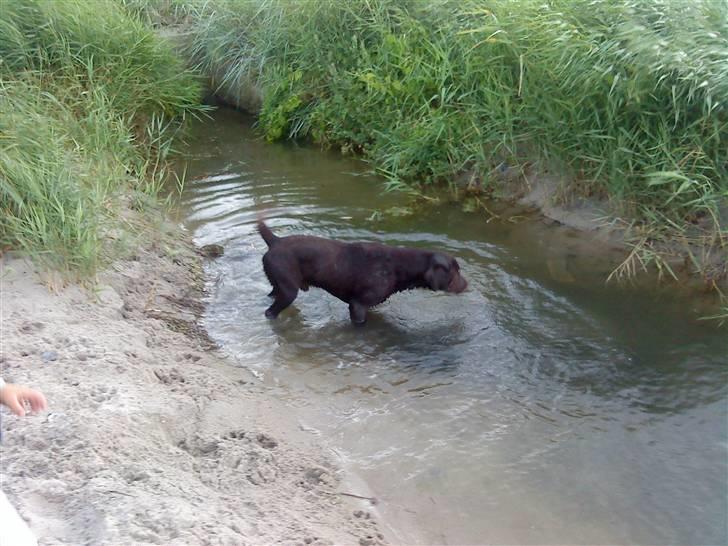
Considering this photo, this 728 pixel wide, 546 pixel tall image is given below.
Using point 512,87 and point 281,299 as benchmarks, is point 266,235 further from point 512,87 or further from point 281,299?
point 512,87

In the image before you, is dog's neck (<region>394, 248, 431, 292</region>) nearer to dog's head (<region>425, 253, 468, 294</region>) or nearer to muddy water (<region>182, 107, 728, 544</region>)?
dog's head (<region>425, 253, 468, 294</region>)

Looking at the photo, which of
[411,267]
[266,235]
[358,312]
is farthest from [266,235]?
[411,267]

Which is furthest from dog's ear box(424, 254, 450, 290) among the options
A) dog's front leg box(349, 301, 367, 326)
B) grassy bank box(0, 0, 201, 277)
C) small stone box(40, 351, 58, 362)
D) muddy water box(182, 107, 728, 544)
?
small stone box(40, 351, 58, 362)

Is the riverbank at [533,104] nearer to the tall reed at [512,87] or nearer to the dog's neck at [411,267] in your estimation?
the tall reed at [512,87]

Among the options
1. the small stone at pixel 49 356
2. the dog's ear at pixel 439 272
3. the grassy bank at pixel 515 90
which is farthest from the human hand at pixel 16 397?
the grassy bank at pixel 515 90

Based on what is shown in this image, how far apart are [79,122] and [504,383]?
4.95m

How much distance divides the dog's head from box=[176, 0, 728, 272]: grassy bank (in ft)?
5.68

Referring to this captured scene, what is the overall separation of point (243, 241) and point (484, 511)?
4032 mm

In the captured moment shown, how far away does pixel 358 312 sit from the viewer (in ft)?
20.0

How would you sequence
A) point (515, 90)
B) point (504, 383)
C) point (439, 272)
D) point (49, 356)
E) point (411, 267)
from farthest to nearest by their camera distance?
point (515, 90) → point (411, 267) → point (439, 272) → point (504, 383) → point (49, 356)

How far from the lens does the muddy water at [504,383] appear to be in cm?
418

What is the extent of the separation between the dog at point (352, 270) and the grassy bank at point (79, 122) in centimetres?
135

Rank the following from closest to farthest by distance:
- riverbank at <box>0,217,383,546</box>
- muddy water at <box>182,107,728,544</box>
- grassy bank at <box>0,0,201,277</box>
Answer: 1. riverbank at <box>0,217,383,546</box>
2. muddy water at <box>182,107,728,544</box>
3. grassy bank at <box>0,0,201,277</box>

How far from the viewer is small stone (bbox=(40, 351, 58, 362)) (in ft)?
15.6
